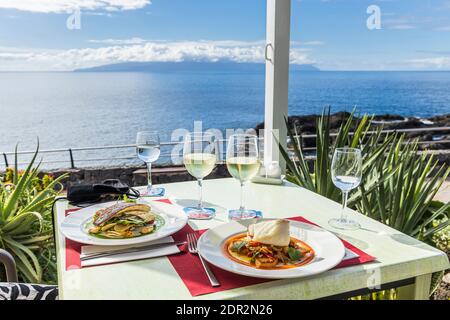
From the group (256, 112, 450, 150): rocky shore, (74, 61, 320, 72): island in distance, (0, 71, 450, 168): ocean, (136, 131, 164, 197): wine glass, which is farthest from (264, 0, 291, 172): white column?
(74, 61, 320, 72): island in distance

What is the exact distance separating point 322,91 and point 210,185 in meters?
25.5

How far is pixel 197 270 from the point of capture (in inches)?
28.8

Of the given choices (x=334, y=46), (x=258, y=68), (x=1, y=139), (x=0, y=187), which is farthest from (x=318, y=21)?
(x=0, y=187)

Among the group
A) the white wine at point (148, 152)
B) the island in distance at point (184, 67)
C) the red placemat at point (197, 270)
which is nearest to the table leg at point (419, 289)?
the red placemat at point (197, 270)

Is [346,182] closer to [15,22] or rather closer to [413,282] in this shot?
[413,282]

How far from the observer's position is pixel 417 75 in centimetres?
2072

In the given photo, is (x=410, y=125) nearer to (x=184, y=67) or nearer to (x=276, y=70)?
(x=184, y=67)

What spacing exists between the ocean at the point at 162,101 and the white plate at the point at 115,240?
69.2ft

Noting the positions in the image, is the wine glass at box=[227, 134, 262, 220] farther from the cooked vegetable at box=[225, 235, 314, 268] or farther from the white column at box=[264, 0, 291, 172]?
the white column at box=[264, 0, 291, 172]

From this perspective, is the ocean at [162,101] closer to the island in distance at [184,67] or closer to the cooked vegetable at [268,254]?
the island in distance at [184,67]

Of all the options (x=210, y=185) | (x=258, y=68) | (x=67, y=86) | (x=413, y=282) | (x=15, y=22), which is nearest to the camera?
(x=413, y=282)

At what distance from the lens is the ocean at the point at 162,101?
23969 millimetres

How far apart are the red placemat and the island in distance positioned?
81.5 feet
